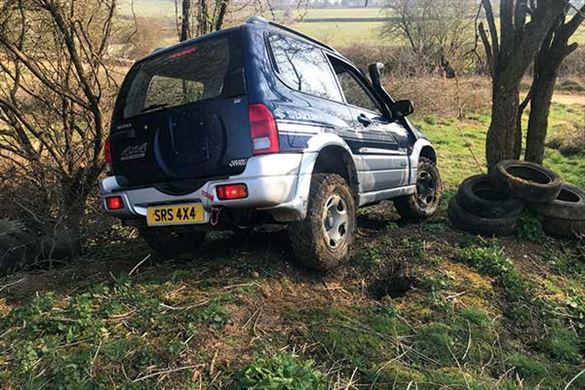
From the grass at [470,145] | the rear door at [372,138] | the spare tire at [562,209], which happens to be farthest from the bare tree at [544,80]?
the rear door at [372,138]

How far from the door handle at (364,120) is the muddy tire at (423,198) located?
1.39m

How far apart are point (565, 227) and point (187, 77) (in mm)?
4297

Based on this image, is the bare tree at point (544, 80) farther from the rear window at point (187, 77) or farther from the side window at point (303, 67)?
the rear window at point (187, 77)

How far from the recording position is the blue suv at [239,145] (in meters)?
3.28

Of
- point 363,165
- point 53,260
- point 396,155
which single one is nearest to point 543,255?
point 396,155

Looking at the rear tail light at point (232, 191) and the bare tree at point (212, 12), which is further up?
the bare tree at point (212, 12)

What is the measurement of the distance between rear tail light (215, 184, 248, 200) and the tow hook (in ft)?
0.42

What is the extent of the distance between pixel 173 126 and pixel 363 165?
1824 mm

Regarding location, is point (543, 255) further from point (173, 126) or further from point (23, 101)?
point (23, 101)

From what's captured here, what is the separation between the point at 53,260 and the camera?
4.72m

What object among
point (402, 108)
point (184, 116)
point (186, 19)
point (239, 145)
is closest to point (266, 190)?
point (239, 145)

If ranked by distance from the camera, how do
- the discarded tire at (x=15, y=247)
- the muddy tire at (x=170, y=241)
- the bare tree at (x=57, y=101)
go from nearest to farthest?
the muddy tire at (x=170, y=241), the discarded tire at (x=15, y=247), the bare tree at (x=57, y=101)

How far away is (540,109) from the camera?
6961 millimetres

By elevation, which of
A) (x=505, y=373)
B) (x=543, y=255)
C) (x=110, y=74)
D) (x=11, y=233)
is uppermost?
(x=110, y=74)
